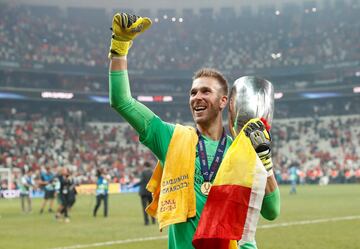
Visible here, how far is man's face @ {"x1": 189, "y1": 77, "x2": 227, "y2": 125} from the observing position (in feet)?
13.2

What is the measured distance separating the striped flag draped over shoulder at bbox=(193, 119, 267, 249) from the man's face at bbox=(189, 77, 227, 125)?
874mm

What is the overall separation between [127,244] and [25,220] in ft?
29.7

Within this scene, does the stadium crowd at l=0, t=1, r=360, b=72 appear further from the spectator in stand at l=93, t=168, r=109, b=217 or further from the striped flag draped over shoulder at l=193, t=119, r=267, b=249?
the striped flag draped over shoulder at l=193, t=119, r=267, b=249

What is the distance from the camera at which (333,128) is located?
56688 millimetres

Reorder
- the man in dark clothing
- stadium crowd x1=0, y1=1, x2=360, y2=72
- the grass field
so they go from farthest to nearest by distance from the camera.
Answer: stadium crowd x1=0, y1=1, x2=360, y2=72
the man in dark clothing
the grass field

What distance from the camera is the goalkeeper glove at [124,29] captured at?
3674 mm

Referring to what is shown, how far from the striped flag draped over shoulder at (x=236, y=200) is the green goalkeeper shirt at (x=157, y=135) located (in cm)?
49

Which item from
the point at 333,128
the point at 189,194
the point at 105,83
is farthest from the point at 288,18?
the point at 189,194

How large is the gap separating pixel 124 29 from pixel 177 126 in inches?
32.6

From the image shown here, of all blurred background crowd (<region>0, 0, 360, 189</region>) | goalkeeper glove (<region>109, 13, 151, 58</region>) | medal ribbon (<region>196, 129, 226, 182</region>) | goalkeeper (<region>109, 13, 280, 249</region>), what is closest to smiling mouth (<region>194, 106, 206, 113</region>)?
goalkeeper (<region>109, 13, 280, 249</region>)

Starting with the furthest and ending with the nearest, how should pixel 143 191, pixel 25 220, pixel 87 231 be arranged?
1. pixel 25 220
2. pixel 143 191
3. pixel 87 231

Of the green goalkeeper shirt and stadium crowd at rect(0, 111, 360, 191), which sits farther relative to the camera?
stadium crowd at rect(0, 111, 360, 191)

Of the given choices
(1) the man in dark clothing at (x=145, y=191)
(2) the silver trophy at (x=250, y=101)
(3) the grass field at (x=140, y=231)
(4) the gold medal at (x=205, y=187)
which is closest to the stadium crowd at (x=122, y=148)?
(3) the grass field at (x=140, y=231)

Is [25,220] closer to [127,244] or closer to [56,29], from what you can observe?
[127,244]
